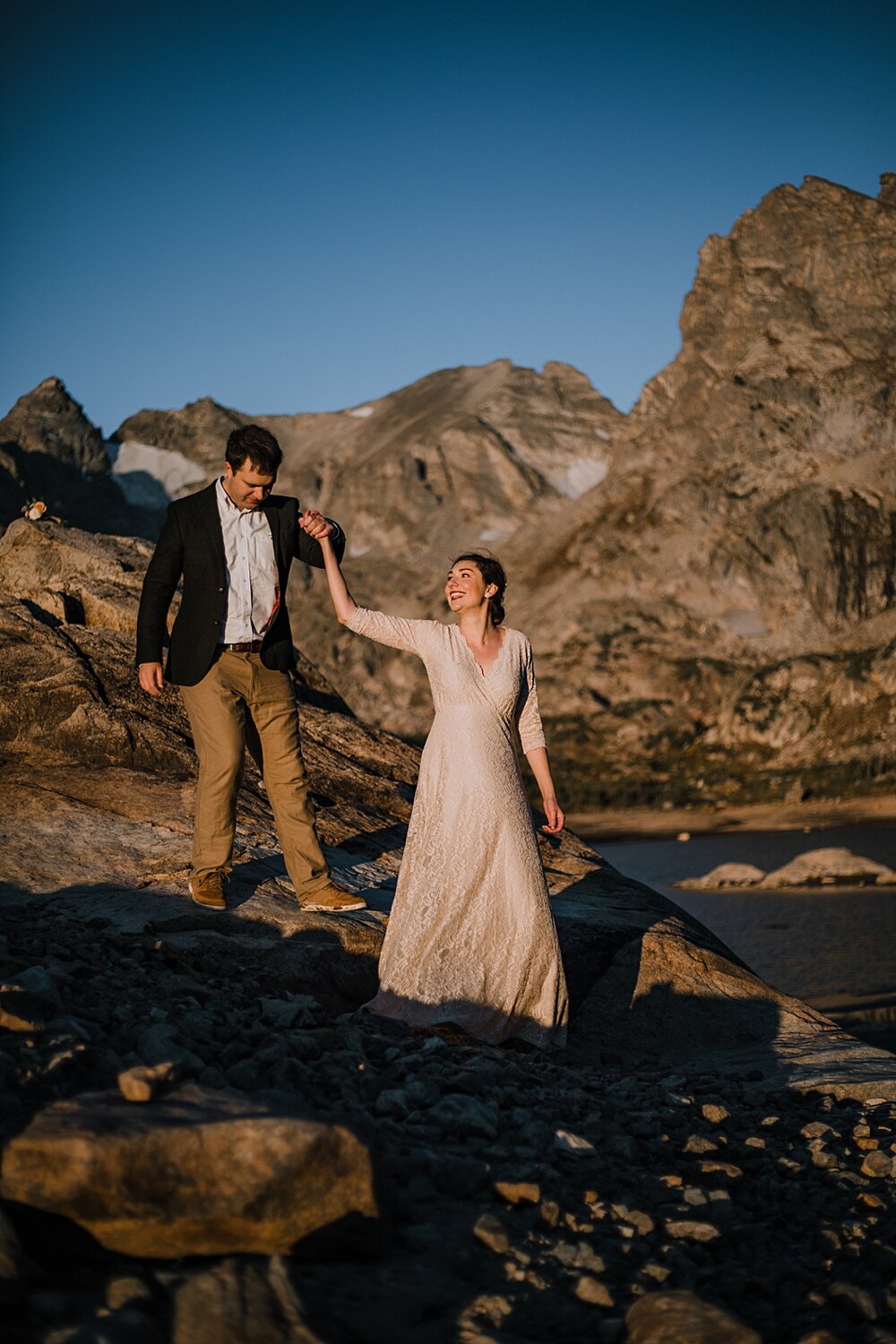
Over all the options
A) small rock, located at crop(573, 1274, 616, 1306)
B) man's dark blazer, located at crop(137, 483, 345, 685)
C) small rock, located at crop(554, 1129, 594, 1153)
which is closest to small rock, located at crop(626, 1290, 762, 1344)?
small rock, located at crop(573, 1274, 616, 1306)

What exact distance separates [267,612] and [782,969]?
55.9 ft

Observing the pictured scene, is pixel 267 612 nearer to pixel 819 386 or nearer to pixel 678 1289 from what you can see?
pixel 678 1289

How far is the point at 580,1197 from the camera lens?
437cm

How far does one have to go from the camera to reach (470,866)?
680cm

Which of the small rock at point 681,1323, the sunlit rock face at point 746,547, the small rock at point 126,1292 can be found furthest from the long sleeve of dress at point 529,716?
the sunlit rock face at point 746,547

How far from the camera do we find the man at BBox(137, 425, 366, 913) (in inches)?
282

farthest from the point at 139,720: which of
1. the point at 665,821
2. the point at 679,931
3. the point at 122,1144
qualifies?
the point at 665,821

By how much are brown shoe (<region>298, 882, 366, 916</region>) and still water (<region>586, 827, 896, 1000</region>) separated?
44.8 feet

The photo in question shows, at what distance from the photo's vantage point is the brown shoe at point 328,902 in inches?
298

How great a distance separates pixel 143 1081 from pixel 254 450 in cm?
418

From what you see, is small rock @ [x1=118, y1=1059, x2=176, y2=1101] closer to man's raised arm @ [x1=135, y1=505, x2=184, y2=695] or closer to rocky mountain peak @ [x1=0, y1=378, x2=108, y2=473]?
man's raised arm @ [x1=135, y1=505, x2=184, y2=695]

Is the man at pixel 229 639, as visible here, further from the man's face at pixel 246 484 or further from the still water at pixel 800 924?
the still water at pixel 800 924

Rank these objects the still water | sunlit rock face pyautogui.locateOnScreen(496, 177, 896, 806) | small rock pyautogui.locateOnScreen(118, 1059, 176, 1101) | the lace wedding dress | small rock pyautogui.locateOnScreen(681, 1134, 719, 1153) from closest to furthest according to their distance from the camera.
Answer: small rock pyautogui.locateOnScreen(118, 1059, 176, 1101) → small rock pyautogui.locateOnScreen(681, 1134, 719, 1153) → the lace wedding dress → the still water → sunlit rock face pyautogui.locateOnScreen(496, 177, 896, 806)

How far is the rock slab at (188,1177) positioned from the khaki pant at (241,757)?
3.63 m
